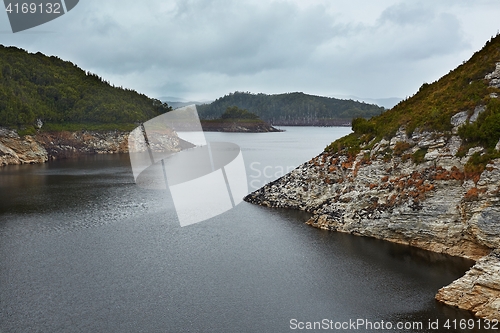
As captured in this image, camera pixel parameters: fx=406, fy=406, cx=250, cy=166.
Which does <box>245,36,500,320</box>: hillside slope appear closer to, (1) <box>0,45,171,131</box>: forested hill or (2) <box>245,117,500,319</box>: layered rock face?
(2) <box>245,117,500,319</box>: layered rock face

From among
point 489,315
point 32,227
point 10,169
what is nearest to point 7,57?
point 10,169

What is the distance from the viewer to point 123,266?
83.4 ft

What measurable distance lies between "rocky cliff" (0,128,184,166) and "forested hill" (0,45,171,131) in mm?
2408

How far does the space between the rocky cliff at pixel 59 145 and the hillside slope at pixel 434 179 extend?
203 ft

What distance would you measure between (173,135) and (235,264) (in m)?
93.3

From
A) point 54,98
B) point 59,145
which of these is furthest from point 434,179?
point 54,98

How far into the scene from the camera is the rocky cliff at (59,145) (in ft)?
258

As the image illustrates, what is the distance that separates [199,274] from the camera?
2408 cm

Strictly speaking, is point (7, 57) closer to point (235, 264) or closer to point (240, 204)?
point (240, 204)

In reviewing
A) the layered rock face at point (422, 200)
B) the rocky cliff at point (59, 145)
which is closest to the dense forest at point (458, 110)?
the layered rock face at point (422, 200)

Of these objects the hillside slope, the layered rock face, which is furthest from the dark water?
the hillside slope

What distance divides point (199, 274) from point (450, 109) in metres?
22.8

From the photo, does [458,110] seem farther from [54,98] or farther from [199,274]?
[54,98]

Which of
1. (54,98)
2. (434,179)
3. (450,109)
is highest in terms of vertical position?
(54,98)
